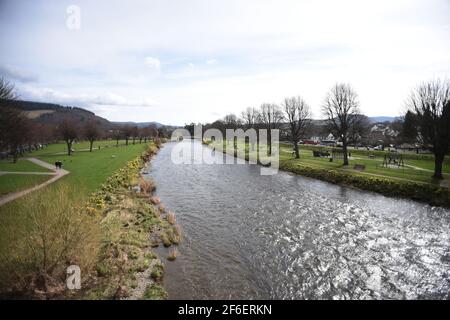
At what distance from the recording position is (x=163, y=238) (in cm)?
1855

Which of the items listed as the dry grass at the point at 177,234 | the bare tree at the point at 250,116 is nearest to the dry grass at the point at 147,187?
the dry grass at the point at 177,234

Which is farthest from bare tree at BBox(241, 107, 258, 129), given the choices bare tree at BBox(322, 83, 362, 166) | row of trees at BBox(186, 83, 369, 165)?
bare tree at BBox(322, 83, 362, 166)

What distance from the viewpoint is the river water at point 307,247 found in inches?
525

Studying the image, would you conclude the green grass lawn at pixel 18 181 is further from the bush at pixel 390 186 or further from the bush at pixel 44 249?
the bush at pixel 390 186

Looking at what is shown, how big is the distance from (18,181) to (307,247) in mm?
26822

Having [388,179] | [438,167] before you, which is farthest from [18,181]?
[438,167]

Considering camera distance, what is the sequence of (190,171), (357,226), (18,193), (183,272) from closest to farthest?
(183,272) → (357,226) → (18,193) → (190,171)

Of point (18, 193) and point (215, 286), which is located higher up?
point (18, 193)

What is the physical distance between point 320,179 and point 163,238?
25.6 metres

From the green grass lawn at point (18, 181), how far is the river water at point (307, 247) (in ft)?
38.4

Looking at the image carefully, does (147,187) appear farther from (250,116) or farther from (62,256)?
(250,116)
